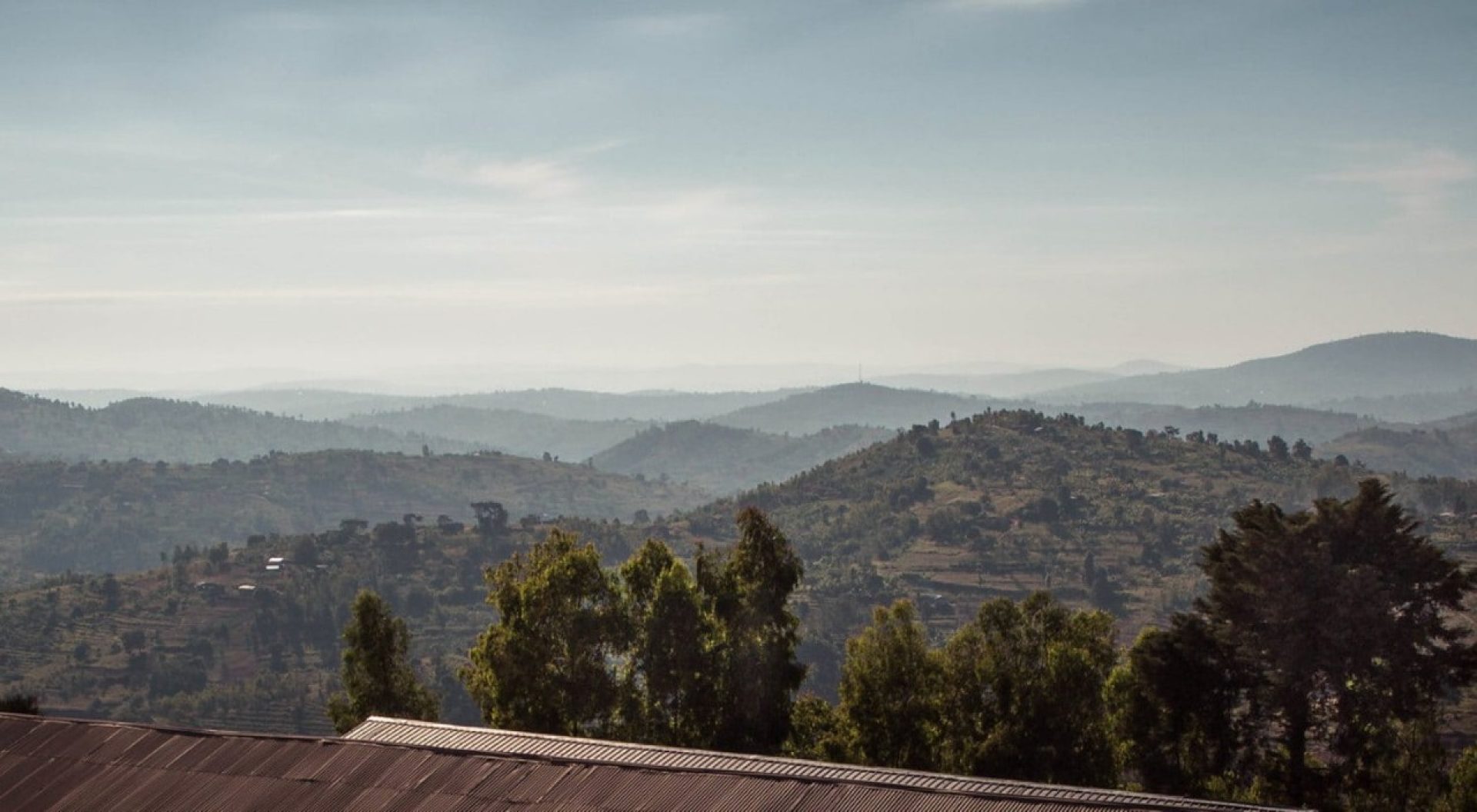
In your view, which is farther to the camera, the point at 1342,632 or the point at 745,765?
the point at 1342,632

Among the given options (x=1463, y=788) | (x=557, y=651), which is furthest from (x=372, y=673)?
(x=1463, y=788)

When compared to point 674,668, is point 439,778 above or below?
above

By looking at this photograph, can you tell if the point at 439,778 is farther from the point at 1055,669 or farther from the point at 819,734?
the point at 1055,669

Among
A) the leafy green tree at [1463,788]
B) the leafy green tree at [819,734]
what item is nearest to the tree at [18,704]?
the leafy green tree at [819,734]

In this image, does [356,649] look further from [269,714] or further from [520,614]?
[269,714]

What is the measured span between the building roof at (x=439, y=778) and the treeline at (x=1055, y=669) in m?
9.49

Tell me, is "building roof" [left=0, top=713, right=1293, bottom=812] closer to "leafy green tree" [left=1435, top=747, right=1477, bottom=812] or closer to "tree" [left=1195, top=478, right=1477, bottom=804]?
"tree" [left=1195, top=478, right=1477, bottom=804]

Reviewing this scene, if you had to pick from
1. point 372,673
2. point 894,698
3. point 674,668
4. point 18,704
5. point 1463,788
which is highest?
point 674,668

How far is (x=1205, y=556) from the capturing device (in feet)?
121

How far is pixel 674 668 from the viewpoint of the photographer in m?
32.8

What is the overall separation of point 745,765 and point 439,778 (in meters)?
4.74

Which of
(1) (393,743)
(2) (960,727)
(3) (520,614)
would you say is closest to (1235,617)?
(2) (960,727)

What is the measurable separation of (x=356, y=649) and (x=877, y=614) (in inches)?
567

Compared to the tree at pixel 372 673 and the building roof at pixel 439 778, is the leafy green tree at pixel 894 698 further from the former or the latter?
the tree at pixel 372 673
